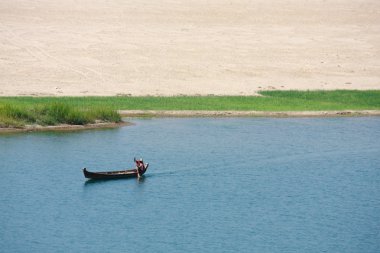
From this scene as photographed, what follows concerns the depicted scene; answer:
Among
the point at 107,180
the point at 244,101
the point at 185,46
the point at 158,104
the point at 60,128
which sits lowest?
the point at 107,180

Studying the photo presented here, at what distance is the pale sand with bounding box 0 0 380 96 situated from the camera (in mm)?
57250

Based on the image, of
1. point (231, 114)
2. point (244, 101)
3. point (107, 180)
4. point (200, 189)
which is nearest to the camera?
point (200, 189)

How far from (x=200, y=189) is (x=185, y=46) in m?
26.1

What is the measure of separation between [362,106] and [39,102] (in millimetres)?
16882

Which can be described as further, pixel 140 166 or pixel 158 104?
pixel 158 104

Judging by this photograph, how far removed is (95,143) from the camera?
46.1 meters

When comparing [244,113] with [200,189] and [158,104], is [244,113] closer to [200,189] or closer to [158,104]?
[158,104]

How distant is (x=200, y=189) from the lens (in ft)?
129

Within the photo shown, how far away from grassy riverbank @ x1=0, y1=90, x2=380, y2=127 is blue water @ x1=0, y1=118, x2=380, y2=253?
1.20 meters

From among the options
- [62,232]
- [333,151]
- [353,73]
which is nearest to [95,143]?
[333,151]

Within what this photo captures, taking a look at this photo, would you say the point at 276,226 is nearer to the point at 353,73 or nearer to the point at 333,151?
the point at 333,151

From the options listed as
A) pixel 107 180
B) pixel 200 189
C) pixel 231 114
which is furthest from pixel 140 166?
pixel 231 114

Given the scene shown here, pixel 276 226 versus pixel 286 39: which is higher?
pixel 286 39

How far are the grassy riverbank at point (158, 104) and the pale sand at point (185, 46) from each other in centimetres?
146
